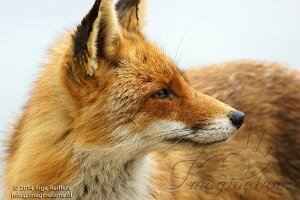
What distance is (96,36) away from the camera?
7785 mm

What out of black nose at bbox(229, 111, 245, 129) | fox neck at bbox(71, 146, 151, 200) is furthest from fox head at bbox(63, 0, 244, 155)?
fox neck at bbox(71, 146, 151, 200)

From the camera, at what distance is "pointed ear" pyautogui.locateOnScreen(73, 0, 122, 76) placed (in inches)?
300

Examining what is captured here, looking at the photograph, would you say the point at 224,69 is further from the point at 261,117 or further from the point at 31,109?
the point at 31,109

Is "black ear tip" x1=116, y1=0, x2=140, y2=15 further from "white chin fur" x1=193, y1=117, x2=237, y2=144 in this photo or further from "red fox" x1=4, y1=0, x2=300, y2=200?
"white chin fur" x1=193, y1=117, x2=237, y2=144

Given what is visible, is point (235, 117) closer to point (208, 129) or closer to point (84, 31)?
point (208, 129)

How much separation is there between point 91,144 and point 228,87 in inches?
117

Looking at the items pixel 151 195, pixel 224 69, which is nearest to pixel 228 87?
pixel 224 69

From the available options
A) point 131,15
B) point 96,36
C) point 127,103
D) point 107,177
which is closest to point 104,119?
point 127,103

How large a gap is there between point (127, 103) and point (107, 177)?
2.82 feet

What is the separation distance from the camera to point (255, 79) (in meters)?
10.5

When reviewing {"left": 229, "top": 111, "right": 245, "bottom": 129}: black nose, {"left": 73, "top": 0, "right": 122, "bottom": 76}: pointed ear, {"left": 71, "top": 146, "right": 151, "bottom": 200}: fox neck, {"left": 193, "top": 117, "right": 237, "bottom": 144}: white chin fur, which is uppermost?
{"left": 73, "top": 0, "right": 122, "bottom": 76}: pointed ear

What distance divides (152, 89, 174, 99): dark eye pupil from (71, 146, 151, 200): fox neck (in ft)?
2.31

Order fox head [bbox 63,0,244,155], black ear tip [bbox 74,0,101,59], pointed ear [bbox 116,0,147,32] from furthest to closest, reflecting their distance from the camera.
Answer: pointed ear [bbox 116,0,147,32] → fox head [bbox 63,0,244,155] → black ear tip [bbox 74,0,101,59]

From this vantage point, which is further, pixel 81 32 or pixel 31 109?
pixel 31 109
